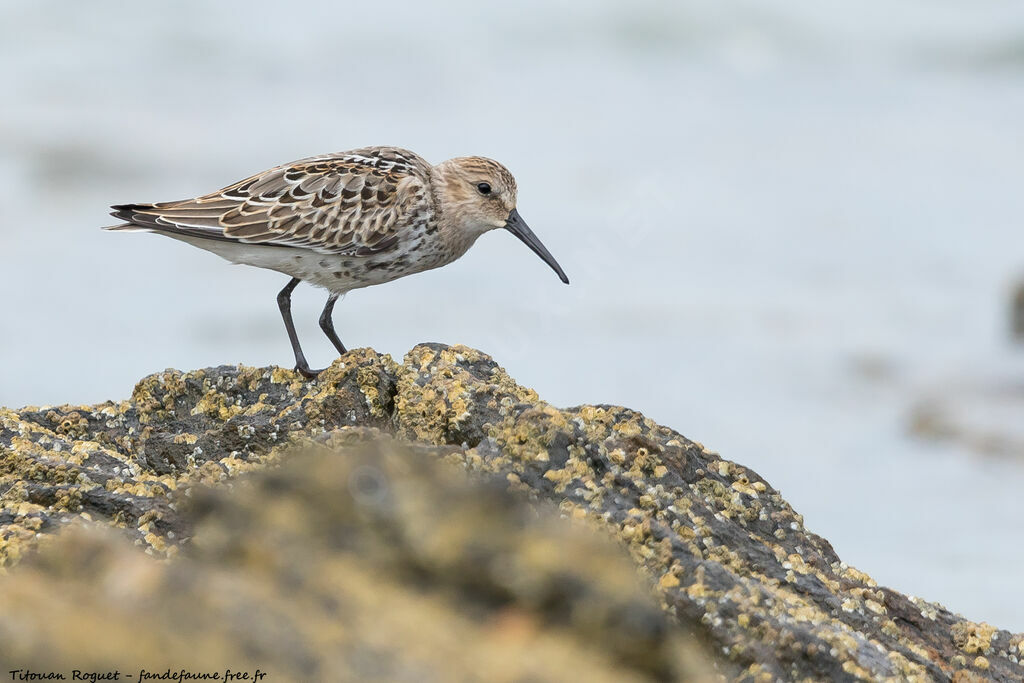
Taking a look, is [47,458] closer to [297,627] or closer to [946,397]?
[297,627]

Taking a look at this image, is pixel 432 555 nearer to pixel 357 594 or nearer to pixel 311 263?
pixel 357 594

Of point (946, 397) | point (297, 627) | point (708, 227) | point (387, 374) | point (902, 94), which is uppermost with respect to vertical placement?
point (902, 94)

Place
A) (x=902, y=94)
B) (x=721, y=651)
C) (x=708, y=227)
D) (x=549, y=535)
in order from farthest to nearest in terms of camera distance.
A: 1. (x=902, y=94)
2. (x=708, y=227)
3. (x=721, y=651)
4. (x=549, y=535)

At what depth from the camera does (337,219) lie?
789 cm

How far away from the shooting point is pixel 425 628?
2.77 m

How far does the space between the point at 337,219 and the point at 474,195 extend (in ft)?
3.06

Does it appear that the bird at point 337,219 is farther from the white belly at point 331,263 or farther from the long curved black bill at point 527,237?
the long curved black bill at point 527,237

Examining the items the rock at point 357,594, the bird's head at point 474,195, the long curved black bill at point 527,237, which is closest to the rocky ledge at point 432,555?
the rock at point 357,594

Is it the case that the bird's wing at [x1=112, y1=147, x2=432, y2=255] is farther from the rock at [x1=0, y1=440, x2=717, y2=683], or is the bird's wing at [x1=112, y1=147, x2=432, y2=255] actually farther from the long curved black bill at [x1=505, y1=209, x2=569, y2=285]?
the rock at [x1=0, y1=440, x2=717, y2=683]

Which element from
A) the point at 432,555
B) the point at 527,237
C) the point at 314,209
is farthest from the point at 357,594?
the point at 527,237

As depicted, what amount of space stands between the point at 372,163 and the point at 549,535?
5.55 m

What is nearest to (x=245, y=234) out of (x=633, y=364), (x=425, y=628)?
(x=425, y=628)

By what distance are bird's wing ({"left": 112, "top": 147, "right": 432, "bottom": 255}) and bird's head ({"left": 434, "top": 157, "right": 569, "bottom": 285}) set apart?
0.56ft

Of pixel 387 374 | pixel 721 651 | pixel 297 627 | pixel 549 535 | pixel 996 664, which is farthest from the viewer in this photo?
pixel 387 374
